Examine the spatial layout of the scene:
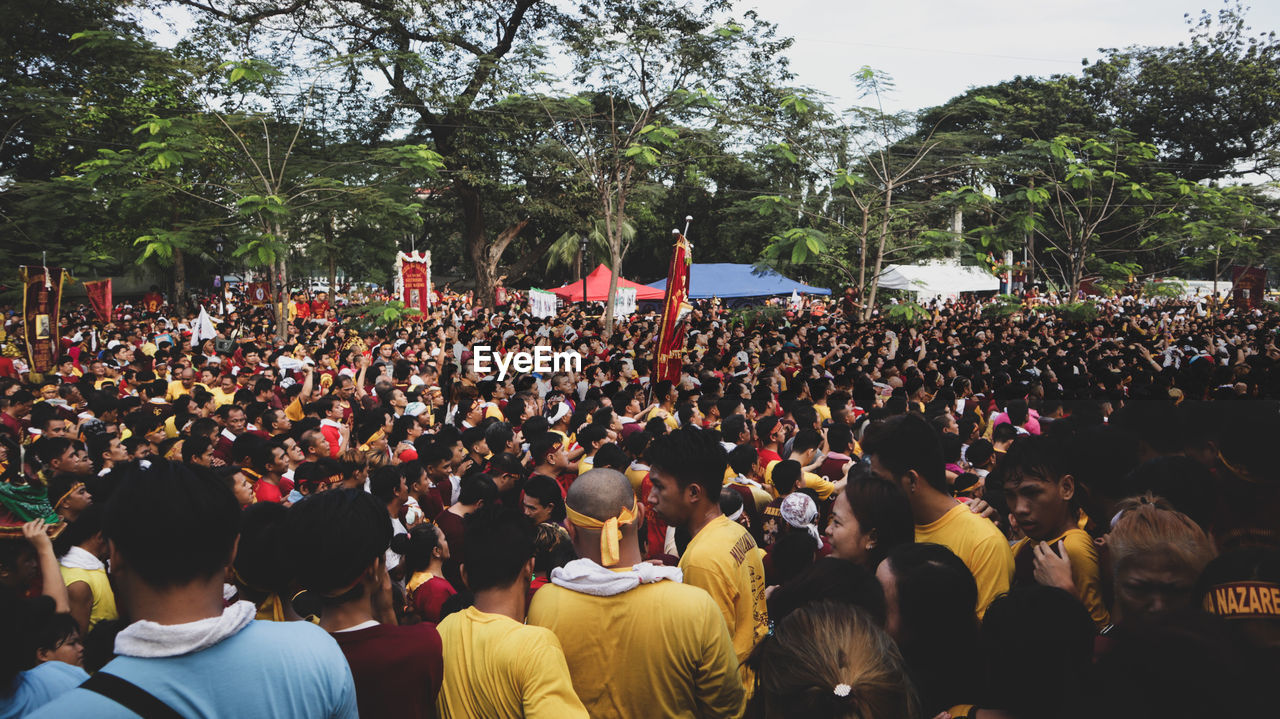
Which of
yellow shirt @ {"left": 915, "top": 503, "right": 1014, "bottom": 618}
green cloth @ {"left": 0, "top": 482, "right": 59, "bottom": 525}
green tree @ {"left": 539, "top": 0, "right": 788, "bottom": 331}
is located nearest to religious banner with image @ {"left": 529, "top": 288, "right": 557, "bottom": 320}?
green tree @ {"left": 539, "top": 0, "right": 788, "bottom": 331}

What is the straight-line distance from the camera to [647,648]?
8.25 feet

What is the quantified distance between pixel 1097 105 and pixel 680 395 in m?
35.1

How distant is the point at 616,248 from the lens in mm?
19062

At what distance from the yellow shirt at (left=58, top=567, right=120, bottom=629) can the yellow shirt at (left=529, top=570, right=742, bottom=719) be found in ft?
7.75

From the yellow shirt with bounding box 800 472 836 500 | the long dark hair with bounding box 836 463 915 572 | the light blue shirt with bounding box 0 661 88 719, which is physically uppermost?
the long dark hair with bounding box 836 463 915 572

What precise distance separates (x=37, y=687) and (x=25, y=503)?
2.52 meters

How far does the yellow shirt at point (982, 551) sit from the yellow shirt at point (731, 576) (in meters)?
0.84

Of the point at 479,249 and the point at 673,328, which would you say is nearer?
the point at 673,328

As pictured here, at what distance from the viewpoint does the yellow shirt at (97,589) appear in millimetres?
3463

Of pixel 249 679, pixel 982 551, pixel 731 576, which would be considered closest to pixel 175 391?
pixel 731 576

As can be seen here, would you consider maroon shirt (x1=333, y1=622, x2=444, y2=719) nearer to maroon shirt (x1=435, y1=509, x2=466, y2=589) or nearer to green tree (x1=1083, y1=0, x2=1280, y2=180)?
maroon shirt (x1=435, y1=509, x2=466, y2=589)

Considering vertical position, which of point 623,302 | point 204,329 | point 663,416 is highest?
point 623,302

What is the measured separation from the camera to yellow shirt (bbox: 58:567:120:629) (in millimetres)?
3463

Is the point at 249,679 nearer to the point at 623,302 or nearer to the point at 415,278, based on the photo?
the point at 415,278
